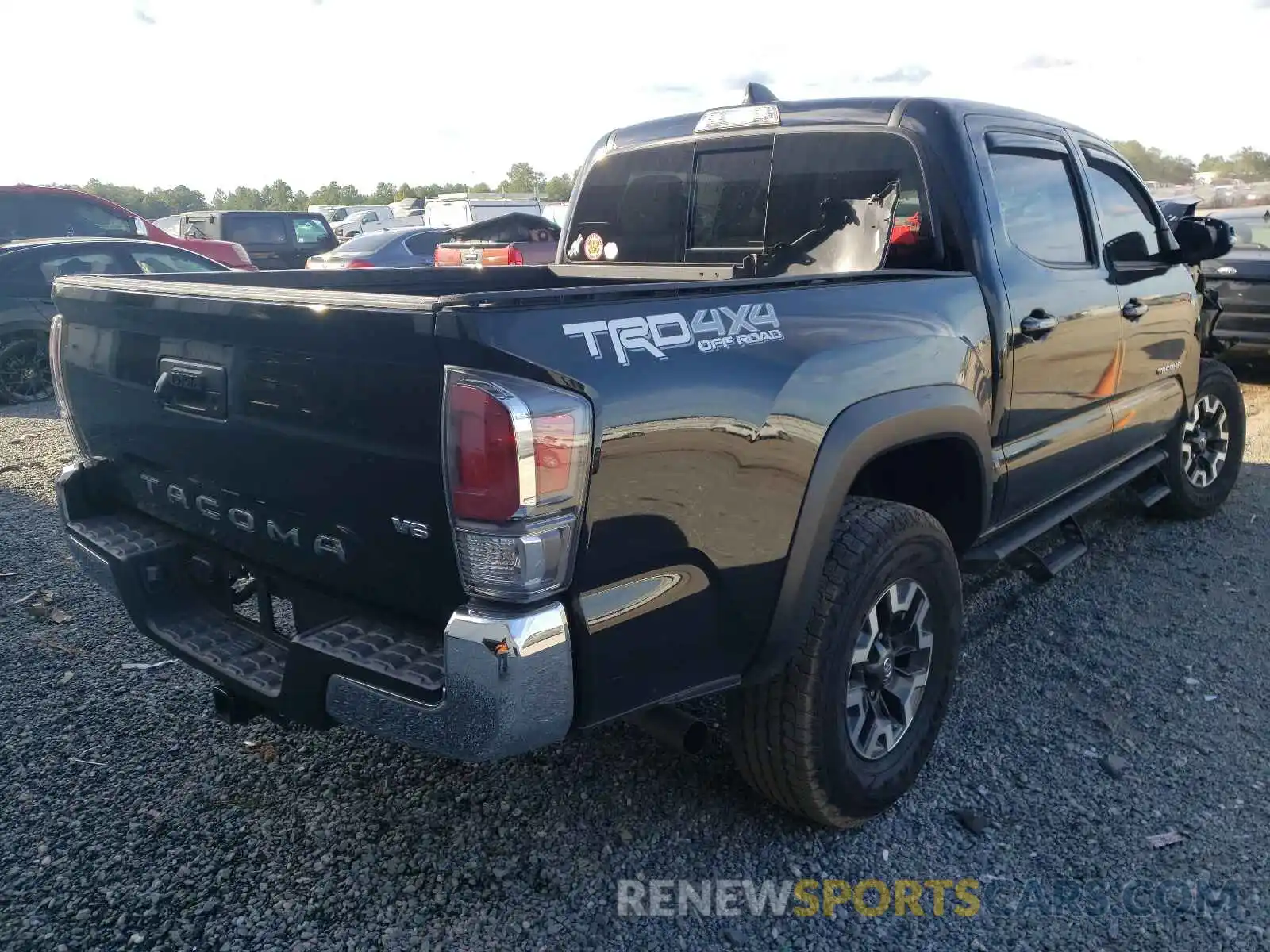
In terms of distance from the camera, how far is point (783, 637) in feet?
7.55

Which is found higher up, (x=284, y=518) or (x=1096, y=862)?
(x=284, y=518)

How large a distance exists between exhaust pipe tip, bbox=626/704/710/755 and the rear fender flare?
0.72 ft

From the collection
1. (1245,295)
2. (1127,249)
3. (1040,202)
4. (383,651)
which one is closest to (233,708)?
(383,651)

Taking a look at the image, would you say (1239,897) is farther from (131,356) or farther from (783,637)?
(131,356)

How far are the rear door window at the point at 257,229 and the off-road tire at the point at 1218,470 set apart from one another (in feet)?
54.2

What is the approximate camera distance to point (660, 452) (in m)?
1.98

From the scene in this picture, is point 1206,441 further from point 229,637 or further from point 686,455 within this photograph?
point 229,637

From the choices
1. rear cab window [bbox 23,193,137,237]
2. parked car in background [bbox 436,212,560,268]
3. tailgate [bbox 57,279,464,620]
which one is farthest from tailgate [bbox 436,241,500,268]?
tailgate [bbox 57,279,464,620]

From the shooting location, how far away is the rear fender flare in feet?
7.53

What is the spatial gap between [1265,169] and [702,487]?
2130 inches

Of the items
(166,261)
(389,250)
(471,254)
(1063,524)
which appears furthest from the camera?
(389,250)

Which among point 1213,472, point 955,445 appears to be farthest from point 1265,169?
point 955,445

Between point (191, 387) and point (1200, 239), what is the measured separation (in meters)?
4.28

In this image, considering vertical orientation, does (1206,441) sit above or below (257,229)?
below
